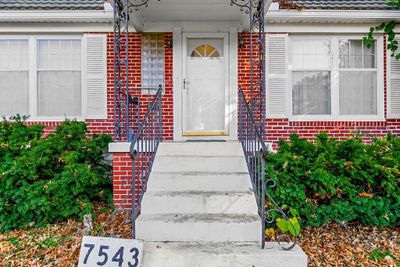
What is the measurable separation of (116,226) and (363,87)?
18.1ft

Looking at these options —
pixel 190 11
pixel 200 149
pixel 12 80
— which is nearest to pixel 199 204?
pixel 200 149

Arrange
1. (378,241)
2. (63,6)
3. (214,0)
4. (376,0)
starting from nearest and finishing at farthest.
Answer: (378,241) → (214,0) → (63,6) → (376,0)

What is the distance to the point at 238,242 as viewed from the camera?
333 centimetres

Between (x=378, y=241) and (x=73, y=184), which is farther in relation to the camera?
(x=73, y=184)

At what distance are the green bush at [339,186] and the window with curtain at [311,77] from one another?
7.73 ft

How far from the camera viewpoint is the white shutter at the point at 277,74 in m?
6.46

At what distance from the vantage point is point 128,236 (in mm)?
3834

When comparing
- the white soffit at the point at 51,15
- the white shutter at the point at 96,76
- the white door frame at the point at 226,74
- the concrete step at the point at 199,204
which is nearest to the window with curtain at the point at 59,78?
the white shutter at the point at 96,76

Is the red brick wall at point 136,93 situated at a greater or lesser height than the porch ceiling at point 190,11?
lesser

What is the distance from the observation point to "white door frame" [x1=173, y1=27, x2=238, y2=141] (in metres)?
6.36

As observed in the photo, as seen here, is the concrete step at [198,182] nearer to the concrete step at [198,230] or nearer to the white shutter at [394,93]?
the concrete step at [198,230]

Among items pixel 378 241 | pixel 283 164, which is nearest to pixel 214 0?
pixel 283 164

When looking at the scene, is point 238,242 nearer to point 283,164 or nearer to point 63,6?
point 283,164

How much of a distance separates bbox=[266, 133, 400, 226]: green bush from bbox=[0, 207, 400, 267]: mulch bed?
179mm
